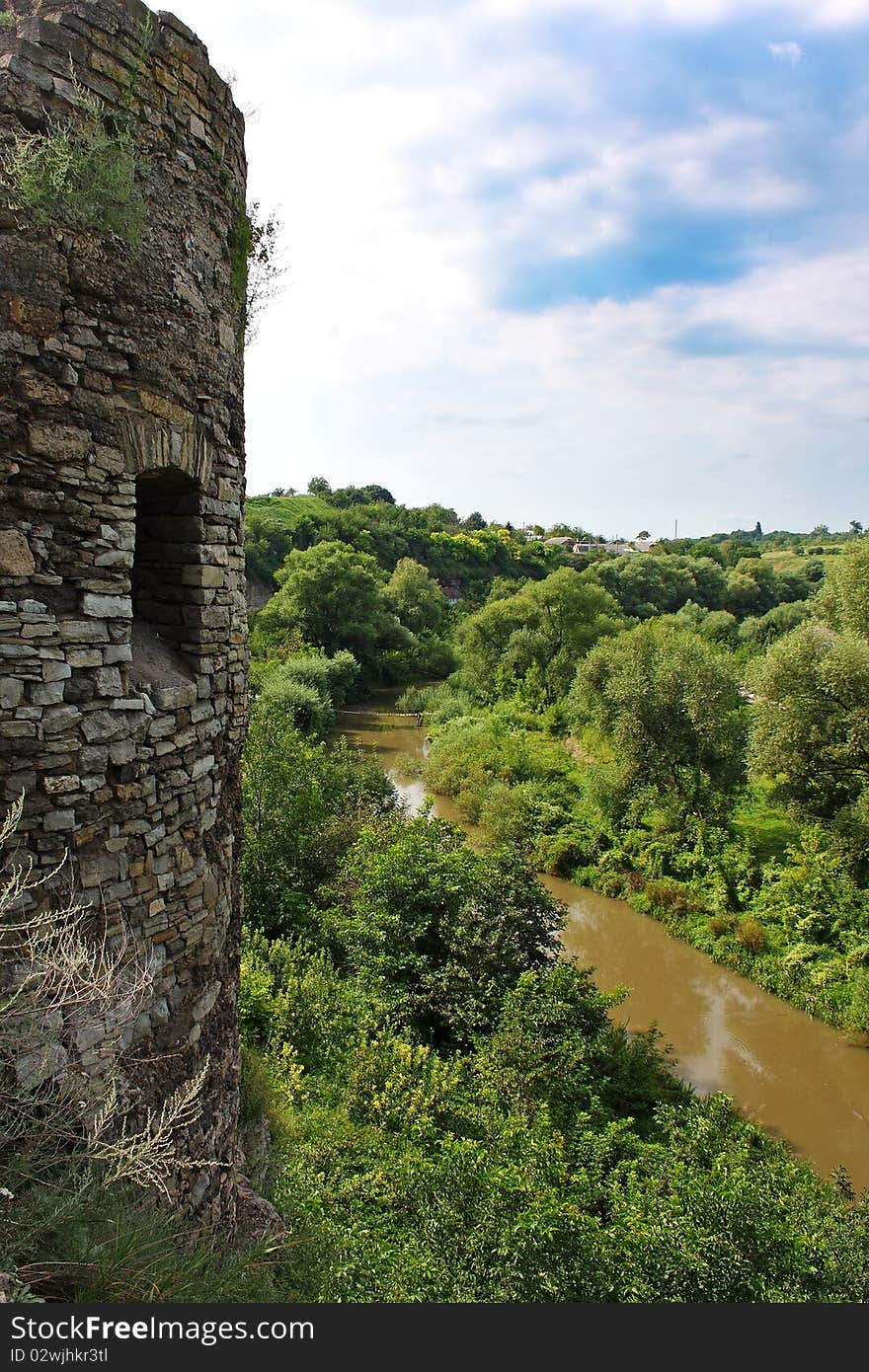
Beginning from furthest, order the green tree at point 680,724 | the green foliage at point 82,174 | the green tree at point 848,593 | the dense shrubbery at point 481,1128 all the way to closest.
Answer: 1. the green tree at point 680,724
2. the green tree at point 848,593
3. the dense shrubbery at point 481,1128
4. the green foliage at point 82,174

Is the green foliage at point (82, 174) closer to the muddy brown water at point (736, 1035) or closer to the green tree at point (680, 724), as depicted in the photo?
the muddy brown water at point (736, 1035)

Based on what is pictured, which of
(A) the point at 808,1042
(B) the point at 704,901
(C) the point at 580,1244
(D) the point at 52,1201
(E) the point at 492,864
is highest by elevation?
(D) the point at 52,1201

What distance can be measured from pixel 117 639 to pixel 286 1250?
3.61m

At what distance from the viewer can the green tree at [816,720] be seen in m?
13.5

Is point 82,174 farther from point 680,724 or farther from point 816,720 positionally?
point 680,724

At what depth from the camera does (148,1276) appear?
8.80ft

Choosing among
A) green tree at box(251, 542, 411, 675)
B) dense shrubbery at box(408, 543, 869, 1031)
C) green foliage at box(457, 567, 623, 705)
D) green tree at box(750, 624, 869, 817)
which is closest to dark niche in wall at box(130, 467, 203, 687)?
dense shrubbery at box(408, 543, 869, 1031)

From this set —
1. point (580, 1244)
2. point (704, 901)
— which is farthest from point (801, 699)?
point (580, 1244)

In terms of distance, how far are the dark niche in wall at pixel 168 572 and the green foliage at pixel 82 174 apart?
1110 millimetres

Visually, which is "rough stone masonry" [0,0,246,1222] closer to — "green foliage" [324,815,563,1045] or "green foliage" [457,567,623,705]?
"green foliage" [324,815,563,1045]

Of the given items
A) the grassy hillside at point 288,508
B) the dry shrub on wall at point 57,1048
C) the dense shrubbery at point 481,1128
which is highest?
the grassy hillside at point 288,508

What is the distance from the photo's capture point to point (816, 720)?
1391 centimetres

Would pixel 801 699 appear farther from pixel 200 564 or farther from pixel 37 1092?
pixel 37 1092

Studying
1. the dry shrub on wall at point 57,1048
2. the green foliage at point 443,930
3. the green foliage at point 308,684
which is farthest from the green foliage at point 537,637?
the dry shrub on wall at point 57,1048
